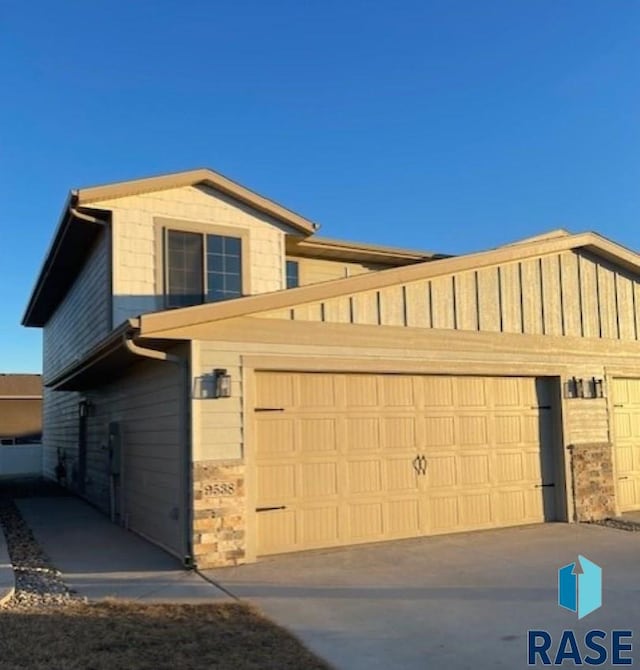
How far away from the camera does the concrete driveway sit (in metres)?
4.87

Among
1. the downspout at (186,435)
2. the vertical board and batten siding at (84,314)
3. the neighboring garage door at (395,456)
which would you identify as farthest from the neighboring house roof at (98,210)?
the neighboring garage door at (395,456)

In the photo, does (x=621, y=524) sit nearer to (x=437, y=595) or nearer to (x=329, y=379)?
(x=329, y=379)

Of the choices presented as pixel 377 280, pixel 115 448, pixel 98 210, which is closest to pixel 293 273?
pixel 98 210

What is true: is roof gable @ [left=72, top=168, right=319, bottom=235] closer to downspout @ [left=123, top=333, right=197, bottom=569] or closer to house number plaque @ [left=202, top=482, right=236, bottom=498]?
downspout @ [left=123, top=333, right=197, bottom=569]

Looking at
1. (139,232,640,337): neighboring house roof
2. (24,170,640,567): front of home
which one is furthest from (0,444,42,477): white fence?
(139,232,640,337): neighboring house roof

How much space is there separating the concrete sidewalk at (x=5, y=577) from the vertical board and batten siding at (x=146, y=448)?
178 cm

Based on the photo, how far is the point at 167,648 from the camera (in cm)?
486

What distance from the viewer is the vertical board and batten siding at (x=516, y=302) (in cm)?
902

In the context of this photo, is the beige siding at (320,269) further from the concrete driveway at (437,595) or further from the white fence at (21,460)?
the white fence at (21,460)

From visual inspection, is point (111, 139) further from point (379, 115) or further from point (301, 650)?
point (301, 650)

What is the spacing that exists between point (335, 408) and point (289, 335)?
1.15 m

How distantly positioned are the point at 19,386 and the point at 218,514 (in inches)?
1129

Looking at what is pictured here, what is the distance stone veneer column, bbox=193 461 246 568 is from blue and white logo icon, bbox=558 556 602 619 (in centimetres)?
339

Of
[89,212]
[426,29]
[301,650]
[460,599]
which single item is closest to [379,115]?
[426,29]
